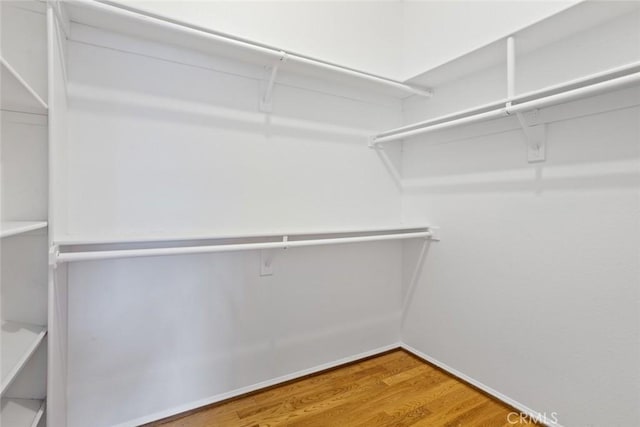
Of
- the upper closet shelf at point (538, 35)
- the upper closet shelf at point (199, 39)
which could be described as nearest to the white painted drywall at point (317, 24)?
the upper closet shelf at point (199, 39)

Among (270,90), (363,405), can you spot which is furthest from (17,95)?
(363,405)

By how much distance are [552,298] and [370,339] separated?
112cm

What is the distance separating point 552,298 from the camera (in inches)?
59.3

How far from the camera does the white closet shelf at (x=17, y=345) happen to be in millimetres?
860

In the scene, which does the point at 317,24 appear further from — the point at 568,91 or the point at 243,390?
the point at 243,390

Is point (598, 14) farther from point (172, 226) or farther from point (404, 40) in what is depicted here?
point (172, 226)

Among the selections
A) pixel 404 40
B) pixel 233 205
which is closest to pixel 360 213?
pixel 233 205

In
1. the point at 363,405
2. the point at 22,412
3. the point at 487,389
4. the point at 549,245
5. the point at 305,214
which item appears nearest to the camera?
the point at 22,412

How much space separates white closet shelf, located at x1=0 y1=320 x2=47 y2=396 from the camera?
860 millimetres

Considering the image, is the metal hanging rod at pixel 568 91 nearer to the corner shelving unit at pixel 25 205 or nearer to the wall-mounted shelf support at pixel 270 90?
the wall-mounted shelf support at pixel 270 90

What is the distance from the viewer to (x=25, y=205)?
3.83ft

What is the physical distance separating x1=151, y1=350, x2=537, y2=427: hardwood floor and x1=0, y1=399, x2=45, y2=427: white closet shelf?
547 millimetres

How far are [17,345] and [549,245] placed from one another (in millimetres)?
2126

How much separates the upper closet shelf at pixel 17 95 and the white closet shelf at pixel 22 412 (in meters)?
1.02
